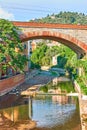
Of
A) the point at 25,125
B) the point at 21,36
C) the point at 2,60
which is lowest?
the point at 25,125

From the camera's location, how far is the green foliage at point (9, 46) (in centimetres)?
3032

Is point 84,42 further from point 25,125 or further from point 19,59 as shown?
point 25,125

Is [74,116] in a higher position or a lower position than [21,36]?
lower

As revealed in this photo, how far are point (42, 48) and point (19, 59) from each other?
52.4 meters

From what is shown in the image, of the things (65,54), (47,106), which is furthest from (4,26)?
(65,54)

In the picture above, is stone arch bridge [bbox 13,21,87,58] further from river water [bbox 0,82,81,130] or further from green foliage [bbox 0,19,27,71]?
river water [bbox 0,82,81,130]

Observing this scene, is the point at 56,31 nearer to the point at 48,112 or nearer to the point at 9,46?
the point at 9,46

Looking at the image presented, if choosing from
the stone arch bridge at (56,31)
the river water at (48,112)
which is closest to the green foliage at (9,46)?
the river water at (48,112)

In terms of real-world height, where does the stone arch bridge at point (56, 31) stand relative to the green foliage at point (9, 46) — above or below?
above

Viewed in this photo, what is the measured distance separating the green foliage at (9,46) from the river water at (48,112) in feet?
10.3

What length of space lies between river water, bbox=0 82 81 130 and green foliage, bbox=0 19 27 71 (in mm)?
3129

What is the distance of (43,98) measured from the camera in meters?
31.0

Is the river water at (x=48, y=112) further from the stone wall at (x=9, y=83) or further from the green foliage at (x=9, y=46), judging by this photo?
the stone wall at (x=9, y=83)

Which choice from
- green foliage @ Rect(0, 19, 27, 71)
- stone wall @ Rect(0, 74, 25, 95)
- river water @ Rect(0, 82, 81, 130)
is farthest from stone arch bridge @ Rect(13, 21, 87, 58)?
river water @ Rect(0, 82, 81, 130)
